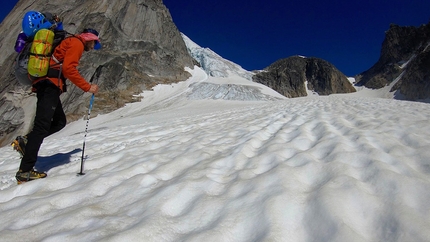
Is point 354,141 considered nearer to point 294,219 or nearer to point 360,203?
point 360,203

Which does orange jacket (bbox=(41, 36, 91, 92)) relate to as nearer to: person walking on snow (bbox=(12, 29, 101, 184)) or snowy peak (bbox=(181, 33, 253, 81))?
person walking on snow (bbox=(12, 29, 101, 184))

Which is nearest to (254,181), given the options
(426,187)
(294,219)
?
(294,219)

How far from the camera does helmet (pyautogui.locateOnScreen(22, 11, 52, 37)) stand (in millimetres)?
3354

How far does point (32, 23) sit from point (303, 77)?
103 meters

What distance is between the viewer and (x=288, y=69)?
93.1 metres

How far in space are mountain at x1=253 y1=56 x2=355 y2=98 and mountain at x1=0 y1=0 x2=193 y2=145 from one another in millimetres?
46980

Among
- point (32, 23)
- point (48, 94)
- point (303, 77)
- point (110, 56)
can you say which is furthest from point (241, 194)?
point (303, 77)

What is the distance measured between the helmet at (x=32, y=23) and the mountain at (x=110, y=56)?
24.7 m

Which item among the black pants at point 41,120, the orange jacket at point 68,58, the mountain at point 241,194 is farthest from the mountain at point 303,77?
the black pants at point 41,120

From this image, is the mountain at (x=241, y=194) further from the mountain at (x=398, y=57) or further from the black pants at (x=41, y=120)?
the mountain at (x=398, y=57)

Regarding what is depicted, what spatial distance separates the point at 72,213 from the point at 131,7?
45.1m

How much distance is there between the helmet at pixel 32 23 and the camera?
3.35m

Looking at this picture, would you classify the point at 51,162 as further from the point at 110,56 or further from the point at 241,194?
the point at 110,56

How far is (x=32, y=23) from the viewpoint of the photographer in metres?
3.38
